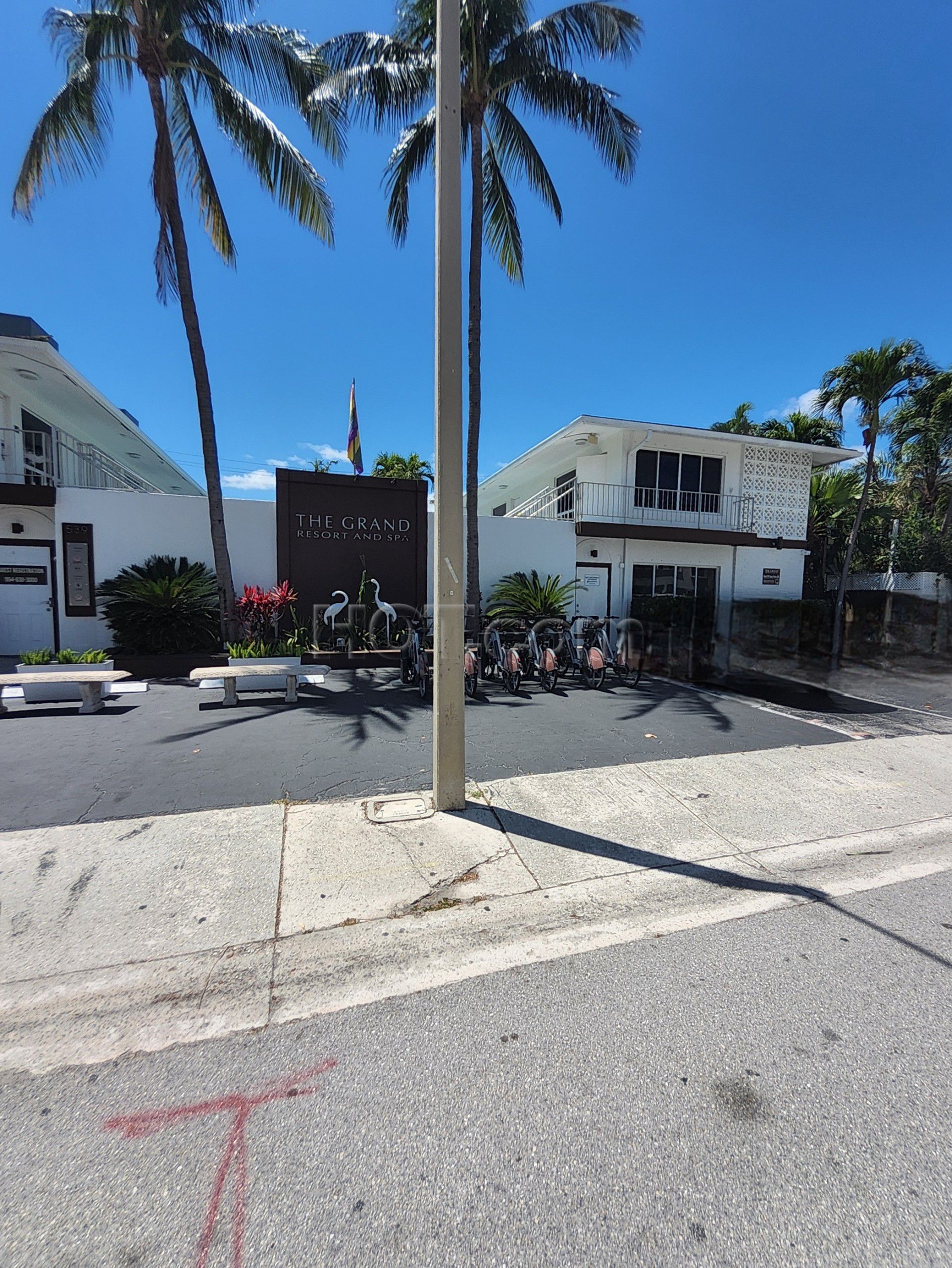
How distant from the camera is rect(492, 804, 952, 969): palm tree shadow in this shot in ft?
9.59

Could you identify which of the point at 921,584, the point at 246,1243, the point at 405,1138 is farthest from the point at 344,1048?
the point at 921,584

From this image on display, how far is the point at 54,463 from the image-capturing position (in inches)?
470

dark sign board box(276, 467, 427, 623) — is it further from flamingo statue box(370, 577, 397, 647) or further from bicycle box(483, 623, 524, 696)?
bicycle box(483, 623, 524, 696)

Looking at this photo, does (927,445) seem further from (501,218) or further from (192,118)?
(192,118)

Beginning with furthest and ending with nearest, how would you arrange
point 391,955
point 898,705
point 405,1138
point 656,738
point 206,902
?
point 898,705 → point 656,738 → point 206,902 → point 391,955 → point 405,1138

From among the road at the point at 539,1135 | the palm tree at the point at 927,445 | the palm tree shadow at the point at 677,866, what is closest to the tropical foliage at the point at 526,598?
the palm tree shadow at the point at 677,866

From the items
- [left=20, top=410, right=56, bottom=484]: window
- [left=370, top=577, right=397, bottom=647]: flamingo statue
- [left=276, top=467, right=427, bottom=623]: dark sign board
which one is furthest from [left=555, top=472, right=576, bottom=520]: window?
[left=20, top=410, right=56, bottom=484]: window

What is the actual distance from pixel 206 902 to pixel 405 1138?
181 cm

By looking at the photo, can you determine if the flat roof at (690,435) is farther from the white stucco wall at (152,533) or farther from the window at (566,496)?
the white stucco wall at (152,533)

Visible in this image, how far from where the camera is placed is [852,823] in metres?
4.22

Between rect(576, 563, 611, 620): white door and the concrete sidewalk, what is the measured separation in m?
10.1

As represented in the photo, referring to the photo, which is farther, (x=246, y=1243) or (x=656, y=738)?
(x=656, y=738)

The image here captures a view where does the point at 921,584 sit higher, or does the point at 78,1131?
the point at 921,584

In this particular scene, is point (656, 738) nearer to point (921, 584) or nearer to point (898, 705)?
point (898, 705)
